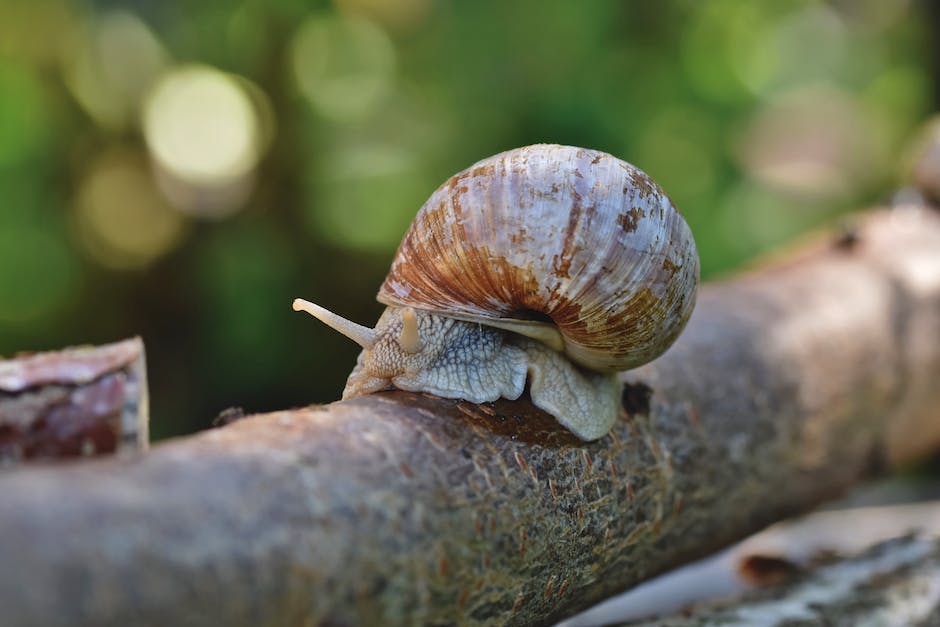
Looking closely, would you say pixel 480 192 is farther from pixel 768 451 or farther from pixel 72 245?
pixel 72 245

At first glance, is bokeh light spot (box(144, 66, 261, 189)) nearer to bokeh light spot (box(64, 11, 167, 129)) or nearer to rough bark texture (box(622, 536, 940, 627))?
bokeh light spot (box(64, 11, 167, 129))

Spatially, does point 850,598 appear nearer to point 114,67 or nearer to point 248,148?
point 248,148

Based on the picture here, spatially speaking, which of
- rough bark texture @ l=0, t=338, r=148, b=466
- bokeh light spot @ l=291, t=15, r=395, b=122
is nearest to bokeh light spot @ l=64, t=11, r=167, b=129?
bokeh light spot @ l=291, t=15, r=395, b=122

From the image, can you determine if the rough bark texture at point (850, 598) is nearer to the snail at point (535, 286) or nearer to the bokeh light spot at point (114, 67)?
the snail at point (535, 286)

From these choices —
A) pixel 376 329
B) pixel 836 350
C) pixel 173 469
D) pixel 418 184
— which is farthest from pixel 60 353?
pixel 418 184

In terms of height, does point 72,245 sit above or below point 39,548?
above

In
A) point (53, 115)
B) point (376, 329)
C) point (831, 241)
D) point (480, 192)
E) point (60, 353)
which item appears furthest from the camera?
point (53, 115)
